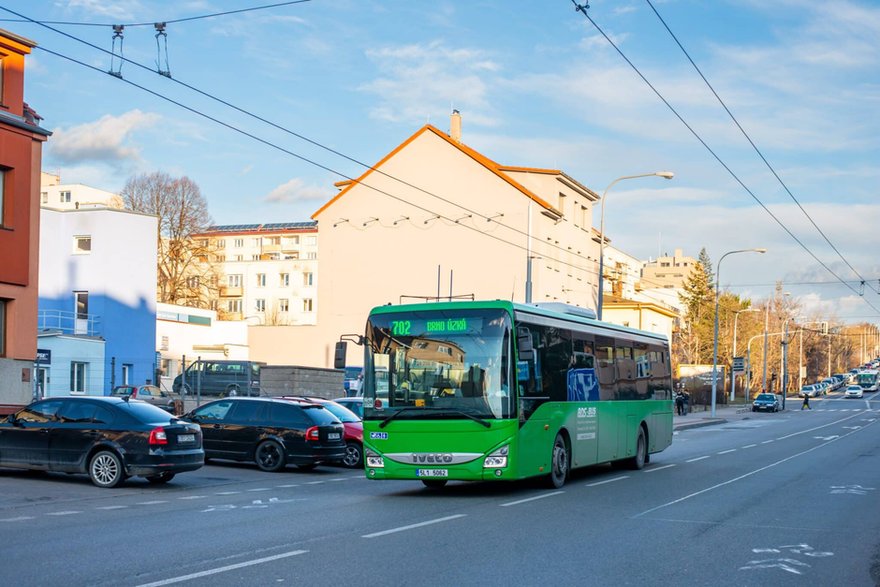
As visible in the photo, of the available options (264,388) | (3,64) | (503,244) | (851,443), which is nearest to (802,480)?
(851,443)

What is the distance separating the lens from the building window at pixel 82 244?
5656cm

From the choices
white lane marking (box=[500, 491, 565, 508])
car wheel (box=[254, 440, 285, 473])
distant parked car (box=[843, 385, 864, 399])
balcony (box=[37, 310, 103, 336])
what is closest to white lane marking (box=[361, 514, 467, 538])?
white lane marking (box=[500, 491, 565, 508])

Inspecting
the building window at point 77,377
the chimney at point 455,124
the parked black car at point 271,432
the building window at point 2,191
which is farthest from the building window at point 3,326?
the chimney at point 455,124

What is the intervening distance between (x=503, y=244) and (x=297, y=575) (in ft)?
179

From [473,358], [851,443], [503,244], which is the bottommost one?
[851,443]

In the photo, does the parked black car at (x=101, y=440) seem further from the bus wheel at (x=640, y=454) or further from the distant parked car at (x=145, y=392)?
the distant parked car at (x=145, y=392)

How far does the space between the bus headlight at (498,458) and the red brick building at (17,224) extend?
14786 mm

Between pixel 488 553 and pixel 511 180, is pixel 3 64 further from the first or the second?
pixel 511 180

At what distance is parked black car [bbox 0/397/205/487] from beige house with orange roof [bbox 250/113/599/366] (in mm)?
43569

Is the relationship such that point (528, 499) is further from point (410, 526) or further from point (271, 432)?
point (271, 432)

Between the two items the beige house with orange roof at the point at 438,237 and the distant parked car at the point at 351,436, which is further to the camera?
the beige house with orange roof at the point at 438,237

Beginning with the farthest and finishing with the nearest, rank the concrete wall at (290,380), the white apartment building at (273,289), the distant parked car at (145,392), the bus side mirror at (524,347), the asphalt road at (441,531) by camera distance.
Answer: the white apartment building at (273,289) < the concrete wall at (290,380) < the distant parked car at (145,392) < the bus side mirror at (524,347) < the asphalt road at (441,531)

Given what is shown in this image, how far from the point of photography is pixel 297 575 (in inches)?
371

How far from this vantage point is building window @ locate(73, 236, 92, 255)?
186ft
